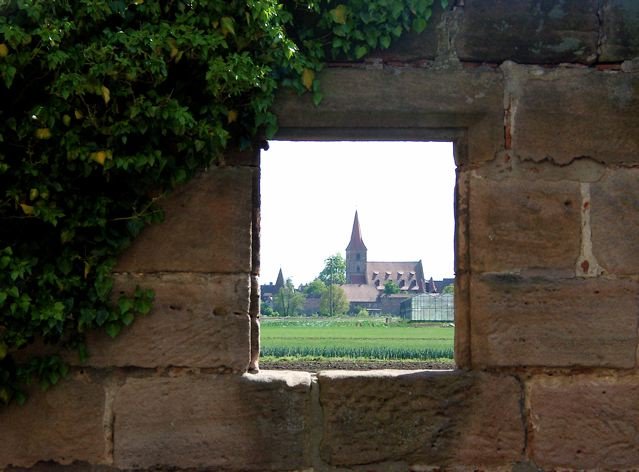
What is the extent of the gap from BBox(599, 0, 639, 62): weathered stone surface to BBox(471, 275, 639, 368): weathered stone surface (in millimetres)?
1074

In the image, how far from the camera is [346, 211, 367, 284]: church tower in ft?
331

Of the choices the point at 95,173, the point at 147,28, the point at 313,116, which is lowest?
the point at 95,173

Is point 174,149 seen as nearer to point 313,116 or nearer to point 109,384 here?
point 313,116

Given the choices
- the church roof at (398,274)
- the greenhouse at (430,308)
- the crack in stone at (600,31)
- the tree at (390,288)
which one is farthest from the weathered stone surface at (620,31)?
the church roof at (398,274)

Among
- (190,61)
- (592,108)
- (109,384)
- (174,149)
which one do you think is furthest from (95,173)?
(592,108)

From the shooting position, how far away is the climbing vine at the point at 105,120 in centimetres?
348

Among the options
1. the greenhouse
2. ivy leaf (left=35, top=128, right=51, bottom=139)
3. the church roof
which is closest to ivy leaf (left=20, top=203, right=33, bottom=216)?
ivy leaf (left=35, top=128, right=51, bottom=139)

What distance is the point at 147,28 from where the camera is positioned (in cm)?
351

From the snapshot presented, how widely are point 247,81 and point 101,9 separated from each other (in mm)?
690

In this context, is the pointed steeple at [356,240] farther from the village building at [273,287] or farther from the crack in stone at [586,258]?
the crack in stone at [586,258]

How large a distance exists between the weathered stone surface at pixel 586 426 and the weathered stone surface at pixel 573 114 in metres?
1.07

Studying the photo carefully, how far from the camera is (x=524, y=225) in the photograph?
12.3ft

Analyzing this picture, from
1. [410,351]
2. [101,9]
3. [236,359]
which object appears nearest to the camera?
[101,9]

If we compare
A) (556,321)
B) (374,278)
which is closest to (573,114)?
(556,321)
